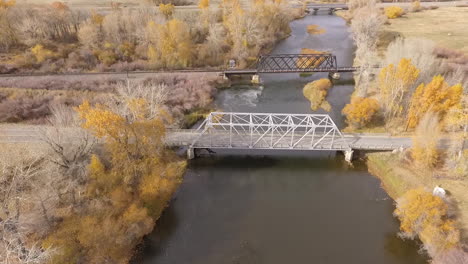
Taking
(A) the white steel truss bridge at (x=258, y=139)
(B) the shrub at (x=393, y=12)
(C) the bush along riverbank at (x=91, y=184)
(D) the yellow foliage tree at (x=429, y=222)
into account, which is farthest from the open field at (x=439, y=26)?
(C) the bush along riverbank at (x=91, y=184)

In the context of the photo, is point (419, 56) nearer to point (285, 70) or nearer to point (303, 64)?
point (303, 64)

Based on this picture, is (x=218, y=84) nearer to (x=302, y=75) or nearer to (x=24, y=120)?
(x=302, y=75)

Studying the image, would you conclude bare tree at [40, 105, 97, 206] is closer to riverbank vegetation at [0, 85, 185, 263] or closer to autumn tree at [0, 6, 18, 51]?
riverbank vegetation at [0, 85, 185, 263]

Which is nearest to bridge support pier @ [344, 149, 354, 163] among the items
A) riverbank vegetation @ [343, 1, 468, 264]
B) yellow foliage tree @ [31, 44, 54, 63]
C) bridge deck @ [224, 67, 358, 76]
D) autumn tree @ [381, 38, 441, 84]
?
riverbank vegetation @ [343, 1, 468, 264]

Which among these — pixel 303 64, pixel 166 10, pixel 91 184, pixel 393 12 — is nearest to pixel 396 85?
pixel 303 64

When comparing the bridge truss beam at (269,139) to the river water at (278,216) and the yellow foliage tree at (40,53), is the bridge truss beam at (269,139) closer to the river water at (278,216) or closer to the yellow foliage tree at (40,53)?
the river water at (278,216)

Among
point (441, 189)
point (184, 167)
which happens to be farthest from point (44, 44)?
point (441, 189)
